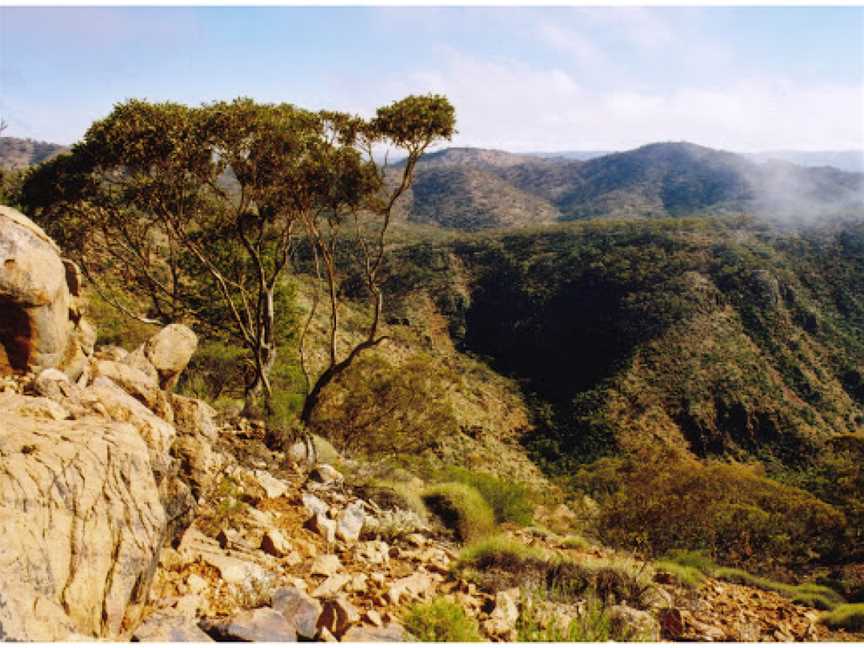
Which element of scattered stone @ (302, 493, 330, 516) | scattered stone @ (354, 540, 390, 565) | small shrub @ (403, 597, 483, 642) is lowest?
scattered stone @ (354, 540, 390, 565)

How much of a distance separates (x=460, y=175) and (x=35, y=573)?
16632cm

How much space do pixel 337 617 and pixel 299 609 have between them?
0.28 m

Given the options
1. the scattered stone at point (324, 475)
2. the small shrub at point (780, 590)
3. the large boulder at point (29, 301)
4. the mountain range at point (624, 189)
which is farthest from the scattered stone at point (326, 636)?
the mountain range at point (624, 189)

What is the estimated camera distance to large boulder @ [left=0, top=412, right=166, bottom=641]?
9.73ft

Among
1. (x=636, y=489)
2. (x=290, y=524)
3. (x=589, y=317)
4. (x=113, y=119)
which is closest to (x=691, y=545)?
(x=636, y=489)

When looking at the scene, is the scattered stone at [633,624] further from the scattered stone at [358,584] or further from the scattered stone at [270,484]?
the scattered stone at [270,484]

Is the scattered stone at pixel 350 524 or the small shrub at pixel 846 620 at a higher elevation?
the scattered stone at pixel 350 524

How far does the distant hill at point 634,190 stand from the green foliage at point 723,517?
338ft

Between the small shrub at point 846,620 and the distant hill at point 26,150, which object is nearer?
the small shrub at point 846,620

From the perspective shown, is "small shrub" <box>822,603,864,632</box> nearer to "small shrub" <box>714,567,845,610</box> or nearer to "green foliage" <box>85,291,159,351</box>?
"small shrub" <box>714,567,845,610</box>

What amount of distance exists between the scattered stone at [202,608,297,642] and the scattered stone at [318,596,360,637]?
12.2 inches

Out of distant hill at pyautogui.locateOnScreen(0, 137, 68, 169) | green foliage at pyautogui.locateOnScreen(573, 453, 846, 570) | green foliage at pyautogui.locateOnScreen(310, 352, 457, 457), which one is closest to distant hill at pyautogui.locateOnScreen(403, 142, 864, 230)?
distant hill at pyautogui.locateOnScreen(0, 137, 68, 169)

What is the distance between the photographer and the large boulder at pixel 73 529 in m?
2.97

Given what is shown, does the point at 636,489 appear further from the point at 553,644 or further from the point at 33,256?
the point at 33,256
